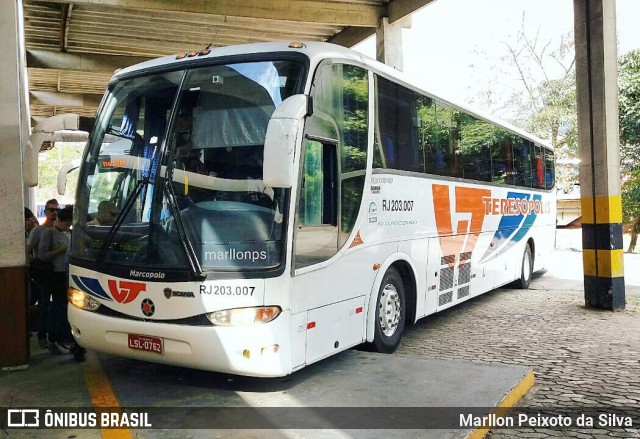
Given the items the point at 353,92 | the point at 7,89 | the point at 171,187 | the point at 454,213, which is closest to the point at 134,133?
the point at 171,187

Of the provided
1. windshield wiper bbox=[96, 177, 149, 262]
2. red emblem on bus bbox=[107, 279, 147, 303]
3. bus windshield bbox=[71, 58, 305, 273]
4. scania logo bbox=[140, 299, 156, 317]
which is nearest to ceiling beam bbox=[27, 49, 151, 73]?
bus windshield bbox=[71, 58, 305, 273]

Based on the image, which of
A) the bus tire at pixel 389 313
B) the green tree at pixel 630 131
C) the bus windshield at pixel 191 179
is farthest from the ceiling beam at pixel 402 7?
the green tree at pixel 630 131

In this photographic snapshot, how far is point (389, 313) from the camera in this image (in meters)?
6.65

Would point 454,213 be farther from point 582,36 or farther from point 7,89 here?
point 7,89

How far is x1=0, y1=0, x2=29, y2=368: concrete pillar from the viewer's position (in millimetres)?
5840

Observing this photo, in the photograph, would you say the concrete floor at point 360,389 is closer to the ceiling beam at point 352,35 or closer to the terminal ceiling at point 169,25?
the terminal ceiling at point 169,25

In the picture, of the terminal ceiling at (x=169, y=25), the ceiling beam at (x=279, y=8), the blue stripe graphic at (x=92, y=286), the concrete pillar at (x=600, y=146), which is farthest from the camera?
the terminal ceiling at (x=169, y=25)

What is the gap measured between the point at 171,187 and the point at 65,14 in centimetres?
1057

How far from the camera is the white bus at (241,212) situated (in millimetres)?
4711

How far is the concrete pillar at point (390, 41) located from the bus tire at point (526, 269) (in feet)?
16.5

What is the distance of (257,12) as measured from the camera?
1241cm

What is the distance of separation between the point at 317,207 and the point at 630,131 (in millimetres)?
18905

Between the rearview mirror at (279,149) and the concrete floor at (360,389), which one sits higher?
the rearview mirror at (279,149)

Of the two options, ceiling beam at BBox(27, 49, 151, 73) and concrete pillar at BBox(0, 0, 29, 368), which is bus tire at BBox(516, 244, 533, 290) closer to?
concrete pillar at BBox(0, 0, 29, 368)
